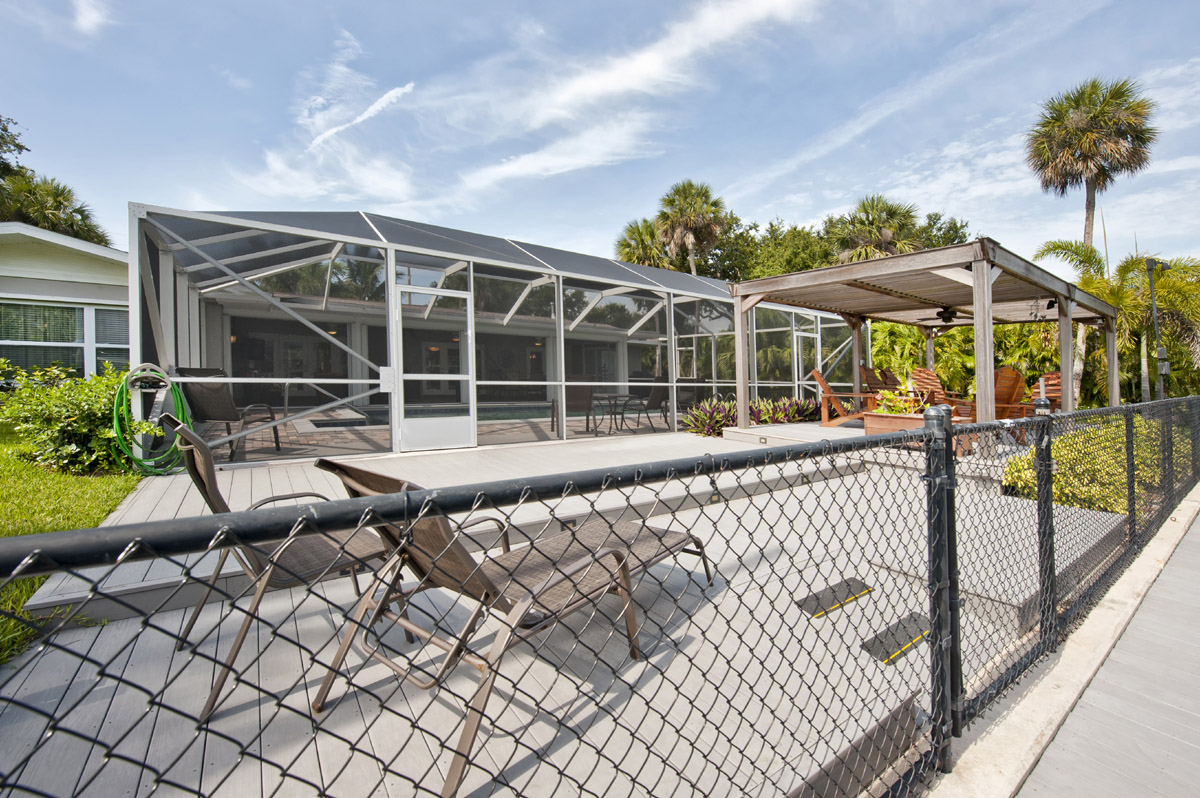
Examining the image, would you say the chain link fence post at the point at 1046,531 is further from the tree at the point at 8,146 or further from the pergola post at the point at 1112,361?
the tree at the point at 8,146

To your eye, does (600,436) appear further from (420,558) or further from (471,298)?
(420,558)

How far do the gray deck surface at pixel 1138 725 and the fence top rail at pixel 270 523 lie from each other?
1883 mm

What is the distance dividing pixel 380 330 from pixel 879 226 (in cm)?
2256

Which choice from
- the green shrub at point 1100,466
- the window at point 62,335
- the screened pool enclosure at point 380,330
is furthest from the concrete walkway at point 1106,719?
the window at point 62,335

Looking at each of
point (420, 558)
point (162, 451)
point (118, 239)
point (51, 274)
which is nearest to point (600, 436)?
point (162, 451)

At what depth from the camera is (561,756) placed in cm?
175

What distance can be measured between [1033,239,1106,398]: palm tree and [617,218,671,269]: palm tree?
567 inches

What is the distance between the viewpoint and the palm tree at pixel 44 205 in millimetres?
15734

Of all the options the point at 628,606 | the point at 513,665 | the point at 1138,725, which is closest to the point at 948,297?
the point at 1138,725

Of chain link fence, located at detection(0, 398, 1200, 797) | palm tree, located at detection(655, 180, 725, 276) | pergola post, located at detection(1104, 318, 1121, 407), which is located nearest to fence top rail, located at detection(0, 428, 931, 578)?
chain link fence, located at detection(0, 398, 1200, 797)

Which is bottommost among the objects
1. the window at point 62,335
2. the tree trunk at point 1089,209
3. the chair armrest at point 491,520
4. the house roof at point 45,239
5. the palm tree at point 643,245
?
the chair armrest at point 491,520

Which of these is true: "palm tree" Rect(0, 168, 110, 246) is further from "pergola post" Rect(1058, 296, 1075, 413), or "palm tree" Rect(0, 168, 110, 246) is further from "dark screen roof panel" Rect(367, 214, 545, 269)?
"pergola post" Rect(1058, 296, 1075, 413)

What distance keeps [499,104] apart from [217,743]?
542 inches

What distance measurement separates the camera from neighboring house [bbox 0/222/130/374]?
10070 mm
